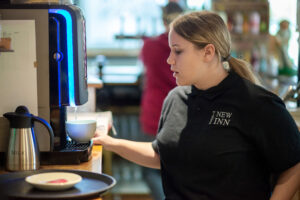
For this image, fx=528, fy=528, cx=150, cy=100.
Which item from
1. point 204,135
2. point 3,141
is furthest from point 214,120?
point 3,141

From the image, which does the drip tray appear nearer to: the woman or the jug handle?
the jug handle

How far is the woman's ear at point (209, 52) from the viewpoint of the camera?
6.48 ft

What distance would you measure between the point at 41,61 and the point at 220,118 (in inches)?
26.8

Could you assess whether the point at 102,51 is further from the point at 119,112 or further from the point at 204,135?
the point at 204,135

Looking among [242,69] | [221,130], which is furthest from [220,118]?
[242,69]

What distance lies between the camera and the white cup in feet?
6.30

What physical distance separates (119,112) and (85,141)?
3539 millimetres

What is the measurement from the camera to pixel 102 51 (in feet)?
21.2

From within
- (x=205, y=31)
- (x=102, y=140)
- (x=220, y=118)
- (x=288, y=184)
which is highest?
(x=205, y=31)

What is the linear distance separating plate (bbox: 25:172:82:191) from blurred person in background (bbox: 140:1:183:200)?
2.11 m

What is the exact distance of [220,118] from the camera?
1959 millimetres

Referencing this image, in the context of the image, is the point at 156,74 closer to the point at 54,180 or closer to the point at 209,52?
the point at 209,52

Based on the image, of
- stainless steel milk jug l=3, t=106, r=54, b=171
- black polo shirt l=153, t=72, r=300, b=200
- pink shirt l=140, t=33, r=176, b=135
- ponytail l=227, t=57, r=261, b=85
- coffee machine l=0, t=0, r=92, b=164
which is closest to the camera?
stainless steel milk jug l=3, t=106, r=54, b=171

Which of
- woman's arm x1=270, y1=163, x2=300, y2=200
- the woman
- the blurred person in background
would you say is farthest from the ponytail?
the blurred person in background
